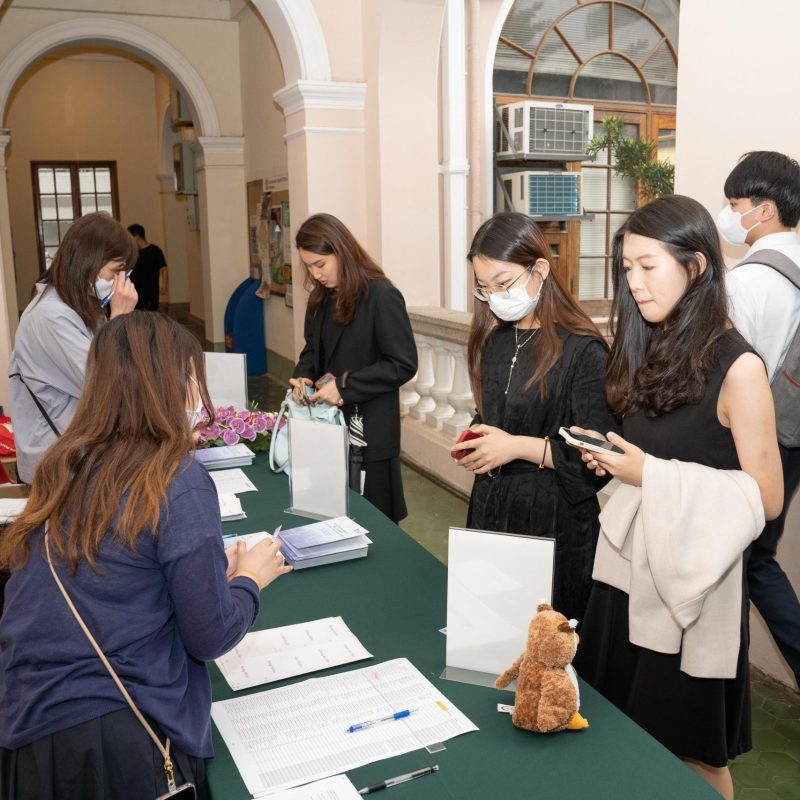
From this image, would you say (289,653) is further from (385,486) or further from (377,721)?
(385,486)

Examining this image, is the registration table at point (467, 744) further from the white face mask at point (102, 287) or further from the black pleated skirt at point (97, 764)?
the white face mask at point (102, 287)

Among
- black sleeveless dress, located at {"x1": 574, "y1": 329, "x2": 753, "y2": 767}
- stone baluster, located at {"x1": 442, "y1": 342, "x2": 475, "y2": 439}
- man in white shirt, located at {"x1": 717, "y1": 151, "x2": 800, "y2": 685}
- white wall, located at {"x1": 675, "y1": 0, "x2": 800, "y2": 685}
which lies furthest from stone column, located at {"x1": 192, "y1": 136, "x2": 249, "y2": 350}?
black sleeveless dress, located at {"x1": 574, "y1": 329, "x2": 753, "y2": 767}

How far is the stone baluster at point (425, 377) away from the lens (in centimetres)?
571

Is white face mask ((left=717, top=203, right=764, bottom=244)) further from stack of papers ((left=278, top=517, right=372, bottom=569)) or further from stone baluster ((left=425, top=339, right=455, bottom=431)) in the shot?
stone baluster ((left=425, top=339, right=455, bottom=431))

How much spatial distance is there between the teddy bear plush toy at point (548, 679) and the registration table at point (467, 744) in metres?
0.04

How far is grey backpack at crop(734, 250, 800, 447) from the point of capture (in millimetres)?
2510

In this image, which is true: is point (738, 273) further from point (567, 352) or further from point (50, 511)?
point (50, 511)

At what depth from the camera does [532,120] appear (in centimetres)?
838

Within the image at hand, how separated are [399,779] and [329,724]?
199 mm

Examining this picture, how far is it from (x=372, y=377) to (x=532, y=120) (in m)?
6.05

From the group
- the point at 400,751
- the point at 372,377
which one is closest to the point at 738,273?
the point at 372,377

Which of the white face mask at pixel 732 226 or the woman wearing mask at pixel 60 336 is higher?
the white face mask at pixel 732 226

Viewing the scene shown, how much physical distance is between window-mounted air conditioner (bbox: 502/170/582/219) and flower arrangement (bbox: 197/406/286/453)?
5.68 m

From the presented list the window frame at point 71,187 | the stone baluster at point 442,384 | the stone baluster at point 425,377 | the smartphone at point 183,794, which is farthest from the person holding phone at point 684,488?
the window frame at point 71,187
